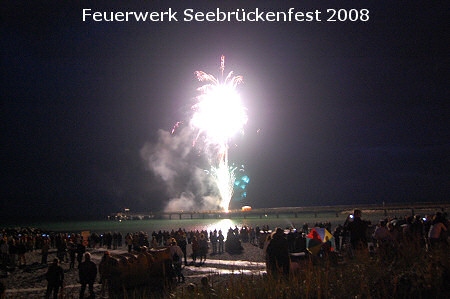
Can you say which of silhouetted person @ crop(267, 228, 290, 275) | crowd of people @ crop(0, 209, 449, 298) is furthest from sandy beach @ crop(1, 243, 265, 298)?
silhouetted person @ crop(267, 228, 290, 275)

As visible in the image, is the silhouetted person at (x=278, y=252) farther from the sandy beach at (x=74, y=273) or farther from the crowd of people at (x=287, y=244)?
the sandy beach at (x=74, y=273)

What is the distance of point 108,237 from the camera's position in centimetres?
3288

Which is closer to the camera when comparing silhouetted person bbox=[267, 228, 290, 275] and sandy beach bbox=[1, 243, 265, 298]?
silhouetted person bbox=[267, 228, 290, 275]

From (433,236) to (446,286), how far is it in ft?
17.7

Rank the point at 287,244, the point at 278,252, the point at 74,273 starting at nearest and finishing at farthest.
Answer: the point at 278,252 → the point at 287,244 → the point at 74,273

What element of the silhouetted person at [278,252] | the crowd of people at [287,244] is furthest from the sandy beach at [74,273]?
the silhouetted person at [278,252]

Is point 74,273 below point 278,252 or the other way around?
below

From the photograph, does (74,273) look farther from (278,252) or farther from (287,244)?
(278,252)

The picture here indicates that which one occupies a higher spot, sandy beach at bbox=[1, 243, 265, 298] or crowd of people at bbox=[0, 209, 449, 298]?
crowd of people at bbox=[0, 209, 449, 298]

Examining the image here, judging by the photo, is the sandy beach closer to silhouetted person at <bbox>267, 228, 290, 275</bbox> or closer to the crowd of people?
the crowd of people

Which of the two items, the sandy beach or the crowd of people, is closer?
the crowd of people

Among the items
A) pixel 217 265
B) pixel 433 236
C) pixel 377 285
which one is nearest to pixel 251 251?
pixel 217 265

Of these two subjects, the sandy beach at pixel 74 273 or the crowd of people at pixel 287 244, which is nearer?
the crowd of people at pixel 287 244

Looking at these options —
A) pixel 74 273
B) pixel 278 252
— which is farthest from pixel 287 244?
pixel 74 273
